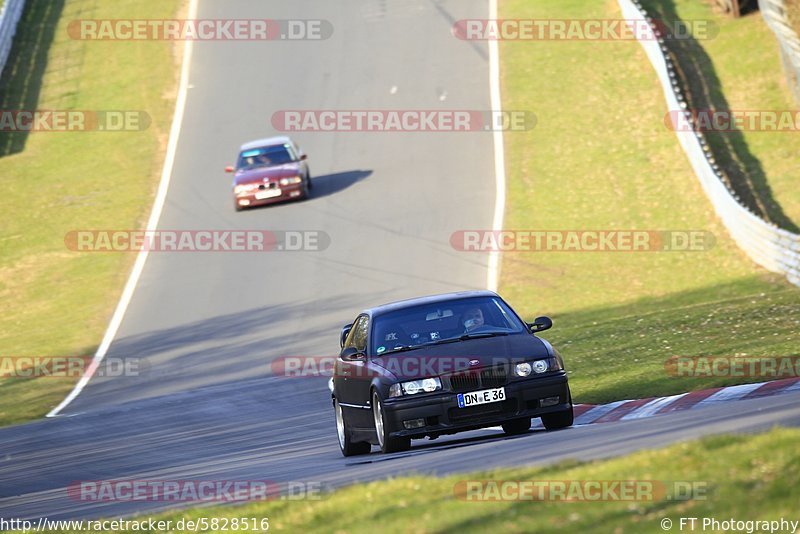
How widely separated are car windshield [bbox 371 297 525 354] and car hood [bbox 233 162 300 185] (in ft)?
65.8

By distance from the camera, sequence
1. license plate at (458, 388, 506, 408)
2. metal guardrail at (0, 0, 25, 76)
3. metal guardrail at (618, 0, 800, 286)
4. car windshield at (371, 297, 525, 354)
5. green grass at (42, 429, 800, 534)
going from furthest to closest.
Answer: metal guardrail at (0, 0, 25, 76) < metal guardrail at (618, 0, 800, 286) < car windshield at (371, 297, 525, 354) < license plate at (458, 388, 506, 408) < green grass at (42, 429, 800, 534)

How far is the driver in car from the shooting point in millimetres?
13617

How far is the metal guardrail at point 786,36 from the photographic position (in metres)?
34.5

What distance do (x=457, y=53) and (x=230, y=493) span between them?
31.9 meters

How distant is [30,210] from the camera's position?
35781 millimetres

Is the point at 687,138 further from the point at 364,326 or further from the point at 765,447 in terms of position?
the point at 765,447

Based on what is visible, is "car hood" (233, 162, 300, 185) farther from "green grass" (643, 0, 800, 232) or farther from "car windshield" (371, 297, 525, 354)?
"car windshield" (371, 297, 525, 354)

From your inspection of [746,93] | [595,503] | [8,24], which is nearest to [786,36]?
[746,93]

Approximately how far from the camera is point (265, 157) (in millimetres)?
34344

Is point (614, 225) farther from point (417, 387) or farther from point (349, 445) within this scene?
point (417, 387)

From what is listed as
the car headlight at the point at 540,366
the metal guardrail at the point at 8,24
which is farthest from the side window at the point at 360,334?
the metal guardrail at the point at 8,24

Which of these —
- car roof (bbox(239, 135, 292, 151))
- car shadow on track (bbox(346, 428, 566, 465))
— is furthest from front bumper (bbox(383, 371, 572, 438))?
car roof (bbox(239, 135, 292, 151))

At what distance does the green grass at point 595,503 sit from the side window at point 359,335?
14.9 feet

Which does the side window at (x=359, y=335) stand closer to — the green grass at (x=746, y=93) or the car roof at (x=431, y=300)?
the car roof at (x=431, y=300)
